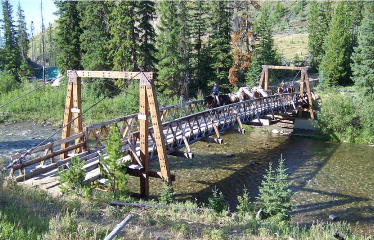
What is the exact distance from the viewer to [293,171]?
1897 centimetres

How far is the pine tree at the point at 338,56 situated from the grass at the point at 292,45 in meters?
12.8

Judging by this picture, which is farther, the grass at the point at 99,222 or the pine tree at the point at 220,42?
the pine tree at the point at 220,42

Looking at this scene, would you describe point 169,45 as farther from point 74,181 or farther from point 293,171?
point 74,181

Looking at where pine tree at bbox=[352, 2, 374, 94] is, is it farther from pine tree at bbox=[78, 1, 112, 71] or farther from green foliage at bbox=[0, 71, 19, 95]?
green foliage at bbox=[0, 71, 19, 95]

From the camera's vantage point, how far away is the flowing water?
13875 mm

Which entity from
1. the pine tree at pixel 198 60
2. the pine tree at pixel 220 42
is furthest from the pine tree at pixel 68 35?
the pine tree at pixel 220 42

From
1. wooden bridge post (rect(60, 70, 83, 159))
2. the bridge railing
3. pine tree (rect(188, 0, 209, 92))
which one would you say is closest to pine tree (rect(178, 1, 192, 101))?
pine tree (rect(188, 0, 209, 92))

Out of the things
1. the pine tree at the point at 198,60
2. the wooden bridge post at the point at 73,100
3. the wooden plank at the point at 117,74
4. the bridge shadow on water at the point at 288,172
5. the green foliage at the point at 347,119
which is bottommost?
the bridge shadow on water at the point at 288,172

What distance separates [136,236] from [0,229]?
7.30 ft

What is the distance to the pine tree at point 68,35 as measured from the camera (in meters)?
38.2

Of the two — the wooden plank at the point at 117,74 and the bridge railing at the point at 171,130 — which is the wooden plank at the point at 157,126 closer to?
the wooden plank at the point at 117,74

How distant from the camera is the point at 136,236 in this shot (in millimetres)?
6227

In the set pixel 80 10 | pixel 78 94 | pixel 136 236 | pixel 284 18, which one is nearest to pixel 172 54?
A: pixel 80 10

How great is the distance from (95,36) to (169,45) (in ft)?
29.3
